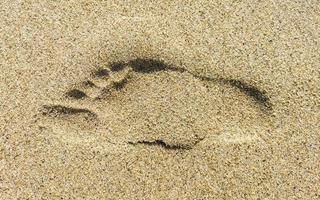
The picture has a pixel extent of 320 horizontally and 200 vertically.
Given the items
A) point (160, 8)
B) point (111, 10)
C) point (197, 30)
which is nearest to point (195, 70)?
point (197, 30)

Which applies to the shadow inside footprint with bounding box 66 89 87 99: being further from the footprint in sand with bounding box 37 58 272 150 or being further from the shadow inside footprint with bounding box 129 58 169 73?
the shadow inside footprint with bounding box 129 58 169 73

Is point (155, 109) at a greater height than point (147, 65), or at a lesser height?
lesser

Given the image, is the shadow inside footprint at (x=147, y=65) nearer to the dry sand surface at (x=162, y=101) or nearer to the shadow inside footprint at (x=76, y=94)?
the dry sand surface at (x=162, y=101)

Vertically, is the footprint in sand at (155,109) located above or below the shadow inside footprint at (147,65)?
below

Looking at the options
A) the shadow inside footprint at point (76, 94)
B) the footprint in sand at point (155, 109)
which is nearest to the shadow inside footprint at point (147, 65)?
the footprint in sand at point (155, 109)

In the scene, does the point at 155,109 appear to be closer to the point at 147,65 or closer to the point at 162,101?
the point at 162,101

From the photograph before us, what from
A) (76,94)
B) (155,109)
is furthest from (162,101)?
(76,94)
